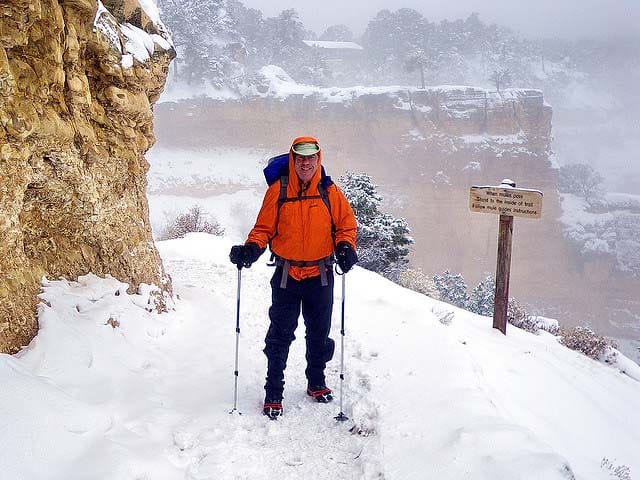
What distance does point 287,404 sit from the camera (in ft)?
12.2

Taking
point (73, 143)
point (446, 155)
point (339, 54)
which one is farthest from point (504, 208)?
point (339, 54)

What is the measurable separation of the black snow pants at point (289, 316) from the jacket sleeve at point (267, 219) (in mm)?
287

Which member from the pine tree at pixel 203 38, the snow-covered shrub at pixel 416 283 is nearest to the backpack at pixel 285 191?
the snow-covered shrub at pixel 416 283

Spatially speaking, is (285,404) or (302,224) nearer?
(302,224)

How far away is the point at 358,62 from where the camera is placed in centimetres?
6266

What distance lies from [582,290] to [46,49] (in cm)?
4517

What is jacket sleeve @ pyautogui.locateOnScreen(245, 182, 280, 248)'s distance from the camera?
11.1ft

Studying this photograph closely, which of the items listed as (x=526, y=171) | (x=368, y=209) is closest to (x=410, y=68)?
(x=526, y=171)

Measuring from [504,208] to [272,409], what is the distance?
439 centimetres

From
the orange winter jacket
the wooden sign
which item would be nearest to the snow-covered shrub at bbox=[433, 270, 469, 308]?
the wooden sign

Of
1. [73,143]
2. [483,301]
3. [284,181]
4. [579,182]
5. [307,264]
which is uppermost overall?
[579,182]

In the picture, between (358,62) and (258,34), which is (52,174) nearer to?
(258,34)

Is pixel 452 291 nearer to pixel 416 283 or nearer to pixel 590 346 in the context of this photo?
pixel 416 283

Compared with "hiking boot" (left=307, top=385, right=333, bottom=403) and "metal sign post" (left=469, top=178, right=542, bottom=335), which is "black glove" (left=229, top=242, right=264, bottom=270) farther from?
"metal sign post" (left=469, top=178, right=542, bottom=335)
